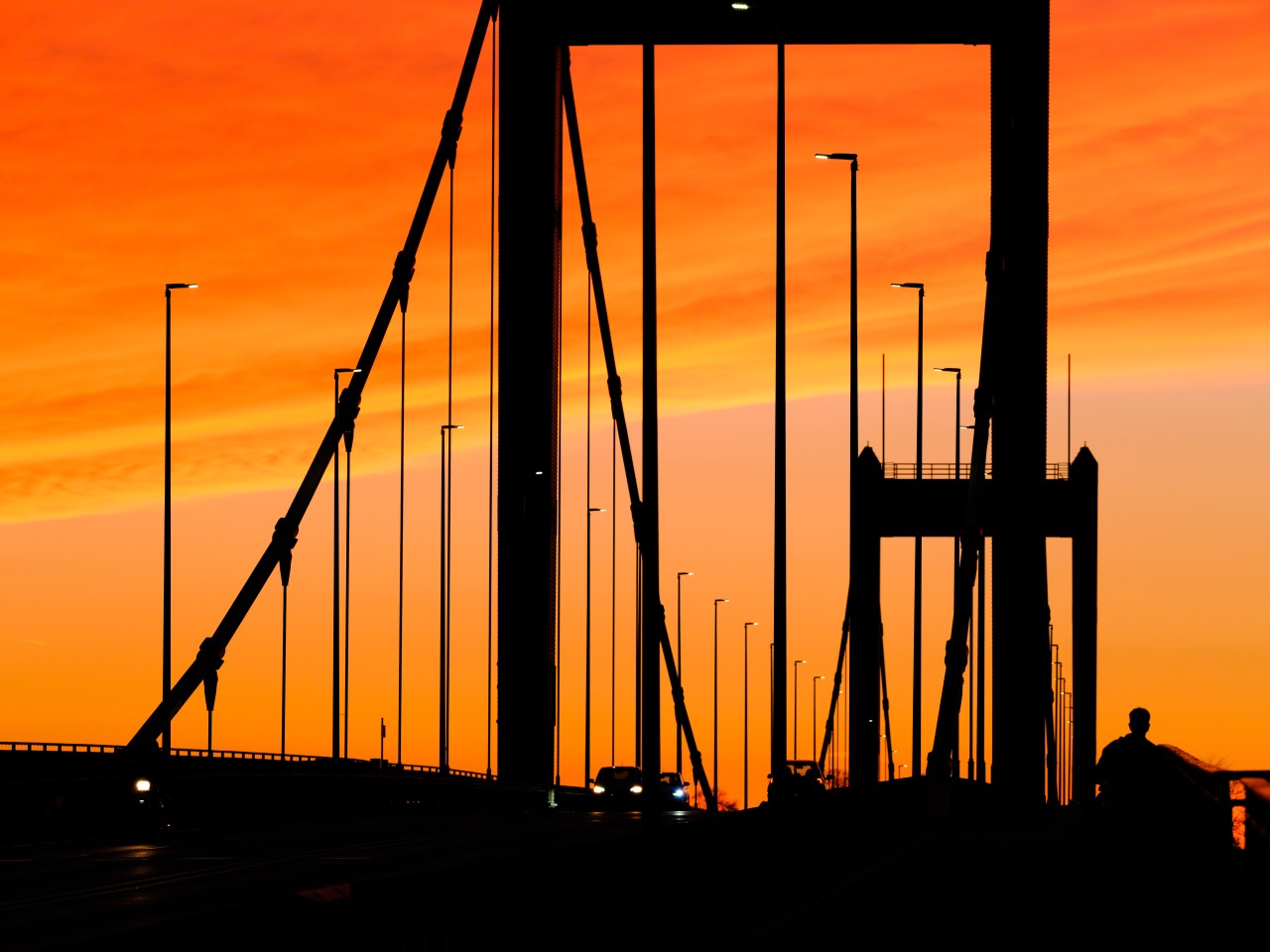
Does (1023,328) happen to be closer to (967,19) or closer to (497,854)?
(967,19)

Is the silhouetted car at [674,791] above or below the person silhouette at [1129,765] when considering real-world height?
below

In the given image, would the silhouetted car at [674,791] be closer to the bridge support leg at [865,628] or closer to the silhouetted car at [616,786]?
the silhouetted car at [616,786]

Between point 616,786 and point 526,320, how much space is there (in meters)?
12.8

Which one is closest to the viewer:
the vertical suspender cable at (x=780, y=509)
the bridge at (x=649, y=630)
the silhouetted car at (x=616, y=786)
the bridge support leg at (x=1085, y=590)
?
the bridge at (x=649, y=630)

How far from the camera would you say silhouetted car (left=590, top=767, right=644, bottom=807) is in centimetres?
6644

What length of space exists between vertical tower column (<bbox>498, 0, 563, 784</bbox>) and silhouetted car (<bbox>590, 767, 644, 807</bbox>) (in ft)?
13.6

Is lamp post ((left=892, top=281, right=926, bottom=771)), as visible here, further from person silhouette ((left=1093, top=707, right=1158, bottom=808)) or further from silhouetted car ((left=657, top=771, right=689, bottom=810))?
person silhouette ((left=1093, top=707, right=1158, bottom=808))

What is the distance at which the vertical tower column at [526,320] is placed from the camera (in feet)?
206

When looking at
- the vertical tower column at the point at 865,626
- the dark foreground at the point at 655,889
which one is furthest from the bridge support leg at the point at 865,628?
the dark foreground at the point at 655,889

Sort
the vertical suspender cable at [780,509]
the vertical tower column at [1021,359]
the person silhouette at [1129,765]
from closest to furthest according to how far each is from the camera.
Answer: the person silhouette at [1129,765]
the vertical suspender cable at [780,509]
the vertical tower column at [1021,359]

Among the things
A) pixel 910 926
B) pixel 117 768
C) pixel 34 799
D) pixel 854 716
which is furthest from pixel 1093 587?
pixel 910 926

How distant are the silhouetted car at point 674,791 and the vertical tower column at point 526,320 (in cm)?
420

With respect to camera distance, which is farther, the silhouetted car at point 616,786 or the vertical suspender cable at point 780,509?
the silhouetted car at point 616,786

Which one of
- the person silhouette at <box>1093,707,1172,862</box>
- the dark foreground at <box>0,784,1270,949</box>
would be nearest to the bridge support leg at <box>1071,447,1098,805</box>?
the dark foreground at <box>0,784,1270,949</box>
